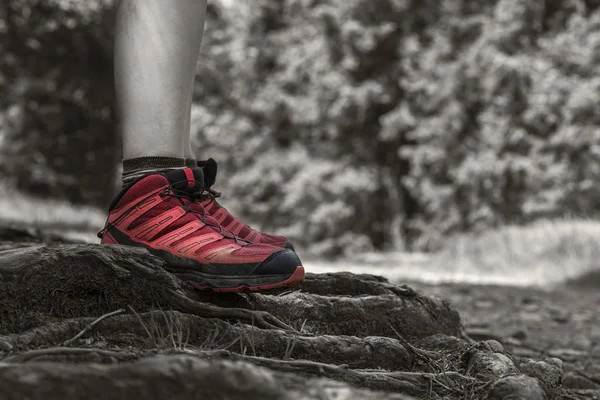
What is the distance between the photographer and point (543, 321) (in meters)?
4.21

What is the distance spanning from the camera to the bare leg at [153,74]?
1886 millimetres

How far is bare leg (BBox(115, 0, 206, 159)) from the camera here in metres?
1.89

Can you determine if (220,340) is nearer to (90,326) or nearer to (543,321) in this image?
(90,326)

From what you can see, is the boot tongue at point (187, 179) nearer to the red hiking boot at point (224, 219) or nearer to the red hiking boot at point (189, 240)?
the red hiking boot at point (189, 240)

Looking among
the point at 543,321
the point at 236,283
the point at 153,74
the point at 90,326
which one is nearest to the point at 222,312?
the point at 236,283

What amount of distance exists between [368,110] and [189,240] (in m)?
11.3

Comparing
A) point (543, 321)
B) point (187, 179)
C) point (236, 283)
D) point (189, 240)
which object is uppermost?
point (187, 179)

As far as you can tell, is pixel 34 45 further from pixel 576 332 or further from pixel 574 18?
pixel 576 332

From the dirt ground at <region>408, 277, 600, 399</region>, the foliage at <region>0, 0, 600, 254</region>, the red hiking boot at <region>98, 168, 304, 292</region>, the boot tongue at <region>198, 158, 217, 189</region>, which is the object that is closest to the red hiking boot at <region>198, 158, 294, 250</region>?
the boot tongue at <region>198, 158, 217, 189</region>

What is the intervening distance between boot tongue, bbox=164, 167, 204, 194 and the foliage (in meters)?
7.17

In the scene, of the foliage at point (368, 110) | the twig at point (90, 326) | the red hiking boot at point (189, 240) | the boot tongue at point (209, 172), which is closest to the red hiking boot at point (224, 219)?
the boot tongue at point (209, 172)

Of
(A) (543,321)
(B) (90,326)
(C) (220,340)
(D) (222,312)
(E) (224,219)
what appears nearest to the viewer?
(B) (90,326)

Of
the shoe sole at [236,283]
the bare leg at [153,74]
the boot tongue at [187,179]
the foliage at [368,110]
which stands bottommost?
the shoe sole at [236,283]

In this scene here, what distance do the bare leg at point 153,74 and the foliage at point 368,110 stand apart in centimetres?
705
